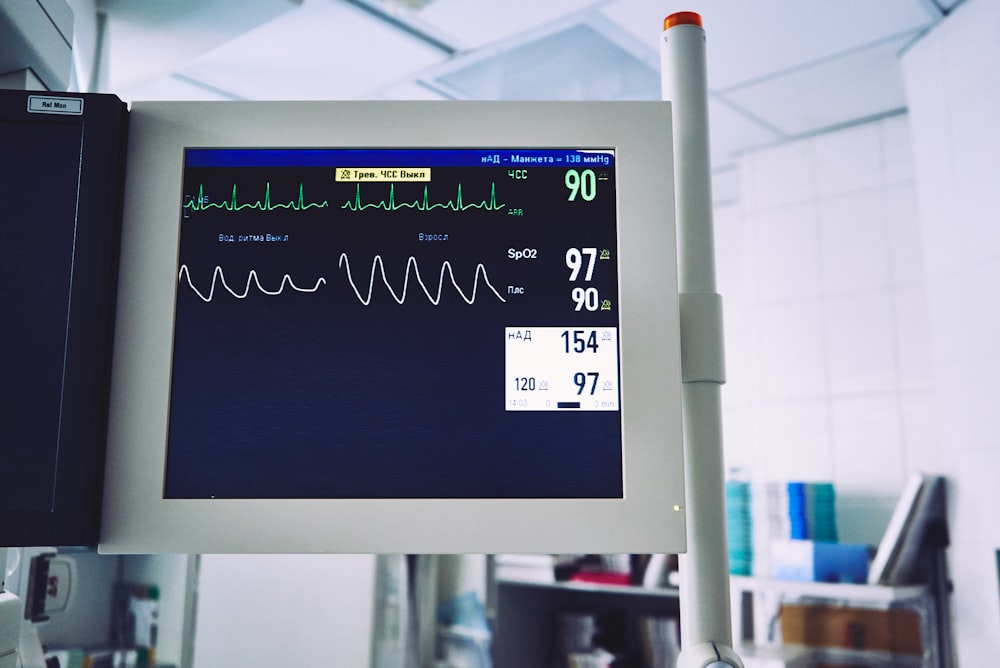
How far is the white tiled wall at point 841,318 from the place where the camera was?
2.77 metres

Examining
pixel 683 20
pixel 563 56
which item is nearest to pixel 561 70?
pixel 563 56

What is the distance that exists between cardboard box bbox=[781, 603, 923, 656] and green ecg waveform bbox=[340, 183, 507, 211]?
7.70ft

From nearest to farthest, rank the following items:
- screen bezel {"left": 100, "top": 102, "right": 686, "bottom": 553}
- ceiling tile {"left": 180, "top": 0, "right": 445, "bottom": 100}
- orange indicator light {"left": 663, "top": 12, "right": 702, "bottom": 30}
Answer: screen bezel {"left": 100, "top": 102, "right": 686, "bottom": 553}
orange indicator light {"left": 663, "top": 12, "right": 702, "bottom": 30}
ceiling tile {"left": 180, "top": 0, "right": 445, "bottom": 100}

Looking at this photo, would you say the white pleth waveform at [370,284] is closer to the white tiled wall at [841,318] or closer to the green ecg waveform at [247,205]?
the green ecg waveform at [247,205]

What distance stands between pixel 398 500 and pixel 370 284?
0.52 ft

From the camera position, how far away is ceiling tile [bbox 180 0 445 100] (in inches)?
93.2

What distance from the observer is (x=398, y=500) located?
608 millimetres

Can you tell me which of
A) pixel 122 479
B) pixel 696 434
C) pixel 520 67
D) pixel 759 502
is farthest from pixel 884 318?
pixel 122 479

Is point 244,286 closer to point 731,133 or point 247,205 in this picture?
point 247,205

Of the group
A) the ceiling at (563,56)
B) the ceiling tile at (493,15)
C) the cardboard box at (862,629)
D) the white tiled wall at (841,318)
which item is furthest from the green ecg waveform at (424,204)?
the white tiled wall at (841,318)

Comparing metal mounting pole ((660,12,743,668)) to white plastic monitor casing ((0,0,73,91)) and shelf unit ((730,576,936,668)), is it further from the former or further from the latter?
shelf unit ((730,576,936,668))

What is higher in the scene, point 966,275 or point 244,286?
point 966,275

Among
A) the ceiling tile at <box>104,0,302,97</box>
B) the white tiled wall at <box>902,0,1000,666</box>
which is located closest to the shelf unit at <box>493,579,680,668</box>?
the white tiled wall at <box>902,0,1000,666</box>

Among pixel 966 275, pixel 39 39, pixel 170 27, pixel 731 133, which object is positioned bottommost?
pixel 39 39
